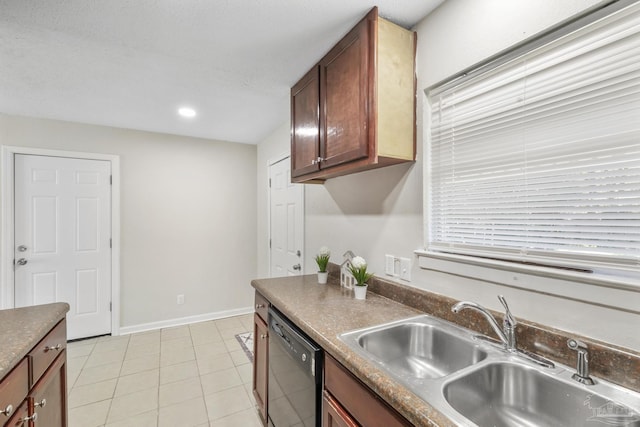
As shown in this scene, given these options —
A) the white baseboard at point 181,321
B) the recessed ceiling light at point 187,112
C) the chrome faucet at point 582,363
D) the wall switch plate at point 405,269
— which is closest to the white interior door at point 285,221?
the white baseboard at point 181,321

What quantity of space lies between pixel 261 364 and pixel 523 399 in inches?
56.1

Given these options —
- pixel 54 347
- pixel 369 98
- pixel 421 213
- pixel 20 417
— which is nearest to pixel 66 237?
pixel 54 347

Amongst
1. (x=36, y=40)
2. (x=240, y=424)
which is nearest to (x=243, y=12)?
(x=36, y=40)

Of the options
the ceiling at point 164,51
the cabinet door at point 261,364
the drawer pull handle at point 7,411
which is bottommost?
the cabinet door at point 261,364

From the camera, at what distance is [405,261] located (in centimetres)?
154

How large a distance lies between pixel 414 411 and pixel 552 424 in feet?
1.67

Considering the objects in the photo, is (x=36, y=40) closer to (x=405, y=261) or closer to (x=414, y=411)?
(x=405, y=261)

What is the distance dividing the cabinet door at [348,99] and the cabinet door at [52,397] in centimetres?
164

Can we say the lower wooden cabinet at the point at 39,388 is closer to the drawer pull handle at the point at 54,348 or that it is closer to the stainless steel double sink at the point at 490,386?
the drawer pull handle at the point at 54,348

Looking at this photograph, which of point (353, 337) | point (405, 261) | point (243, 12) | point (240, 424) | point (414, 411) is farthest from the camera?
point (240, 424)

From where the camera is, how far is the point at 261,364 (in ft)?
6.00

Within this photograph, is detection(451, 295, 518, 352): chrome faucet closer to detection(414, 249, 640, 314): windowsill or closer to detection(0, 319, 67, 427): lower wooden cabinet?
detection(414, 249, 640, 314): windowsill

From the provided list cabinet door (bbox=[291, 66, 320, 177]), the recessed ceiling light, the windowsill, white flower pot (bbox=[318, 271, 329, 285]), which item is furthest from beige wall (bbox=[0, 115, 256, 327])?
the windowsill

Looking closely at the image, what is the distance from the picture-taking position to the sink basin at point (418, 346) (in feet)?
3.76
